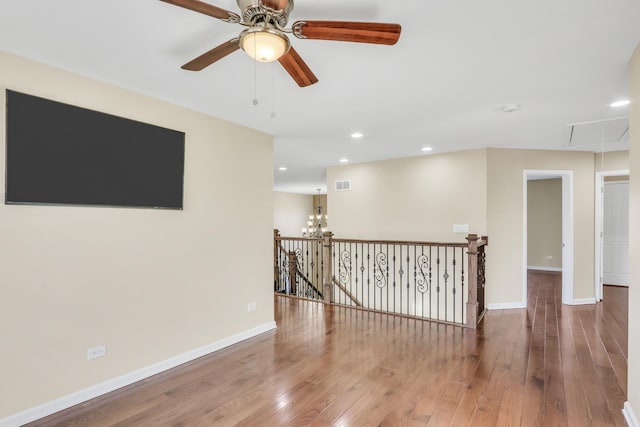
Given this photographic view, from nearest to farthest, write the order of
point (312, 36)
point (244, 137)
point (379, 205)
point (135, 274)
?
point (312, 36), point (135, 274), point (244, 137), point (379, 205)

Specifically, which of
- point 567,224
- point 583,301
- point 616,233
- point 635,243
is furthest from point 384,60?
point 616,233

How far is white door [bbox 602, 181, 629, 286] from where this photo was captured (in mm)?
6383

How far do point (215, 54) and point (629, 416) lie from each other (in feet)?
11.4

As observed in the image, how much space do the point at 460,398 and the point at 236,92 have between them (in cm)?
309

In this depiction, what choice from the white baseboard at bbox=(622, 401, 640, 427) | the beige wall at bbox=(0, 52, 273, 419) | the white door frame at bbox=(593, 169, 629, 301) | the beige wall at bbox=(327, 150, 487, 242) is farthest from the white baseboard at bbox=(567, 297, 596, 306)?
the beige wall at bbox=(0, 52, 273, 419)

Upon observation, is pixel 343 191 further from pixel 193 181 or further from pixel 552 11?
pixel 552 11

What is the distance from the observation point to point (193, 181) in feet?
10.9

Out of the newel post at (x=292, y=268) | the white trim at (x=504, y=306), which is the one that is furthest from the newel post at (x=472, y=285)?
the newel post at (x=292, y=268)

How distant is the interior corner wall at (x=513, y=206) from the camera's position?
203 inches

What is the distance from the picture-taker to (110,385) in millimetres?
2656

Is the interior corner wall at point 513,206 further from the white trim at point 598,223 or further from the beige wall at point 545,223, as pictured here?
the beige wall at point 545,223

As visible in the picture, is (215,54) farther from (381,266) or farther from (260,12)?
(381,266)

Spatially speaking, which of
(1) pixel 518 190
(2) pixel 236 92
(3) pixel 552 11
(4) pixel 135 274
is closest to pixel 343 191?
(1) pixel 518 190

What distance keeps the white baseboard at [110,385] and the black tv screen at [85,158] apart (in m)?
1.44
